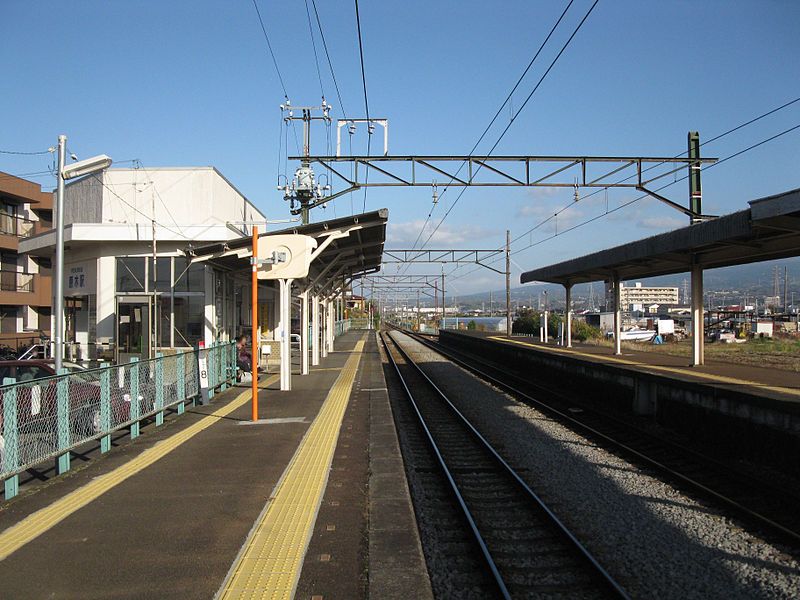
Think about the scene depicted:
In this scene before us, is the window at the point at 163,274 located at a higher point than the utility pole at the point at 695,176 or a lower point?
lower

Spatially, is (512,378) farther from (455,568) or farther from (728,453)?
(455,568)

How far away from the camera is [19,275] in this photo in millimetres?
33062

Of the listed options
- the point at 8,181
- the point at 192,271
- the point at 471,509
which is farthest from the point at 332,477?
the point at 8,181

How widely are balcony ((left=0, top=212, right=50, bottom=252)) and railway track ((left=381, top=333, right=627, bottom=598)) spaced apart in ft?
94.4

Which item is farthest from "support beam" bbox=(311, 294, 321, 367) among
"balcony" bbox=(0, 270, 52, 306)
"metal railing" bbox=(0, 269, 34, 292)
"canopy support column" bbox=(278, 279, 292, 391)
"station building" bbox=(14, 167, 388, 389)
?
"metal railing" bbox=(0, 269, 34, 292)

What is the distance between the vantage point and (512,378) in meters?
21.7

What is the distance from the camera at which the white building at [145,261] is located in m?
19.3

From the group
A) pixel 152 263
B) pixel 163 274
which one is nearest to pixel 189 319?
pixel 163 274

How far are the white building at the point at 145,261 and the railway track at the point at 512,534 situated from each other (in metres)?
11.4

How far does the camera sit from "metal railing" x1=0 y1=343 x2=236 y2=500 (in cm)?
631

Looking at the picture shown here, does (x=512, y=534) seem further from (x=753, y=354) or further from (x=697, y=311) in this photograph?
(x=753, y=354)

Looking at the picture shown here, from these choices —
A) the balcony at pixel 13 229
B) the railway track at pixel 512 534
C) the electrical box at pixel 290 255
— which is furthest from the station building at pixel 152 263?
the balcony at pixel 13 229

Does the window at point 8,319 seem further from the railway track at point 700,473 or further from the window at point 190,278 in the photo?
the railway track at point 700,473

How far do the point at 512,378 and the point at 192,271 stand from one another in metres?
10.9
